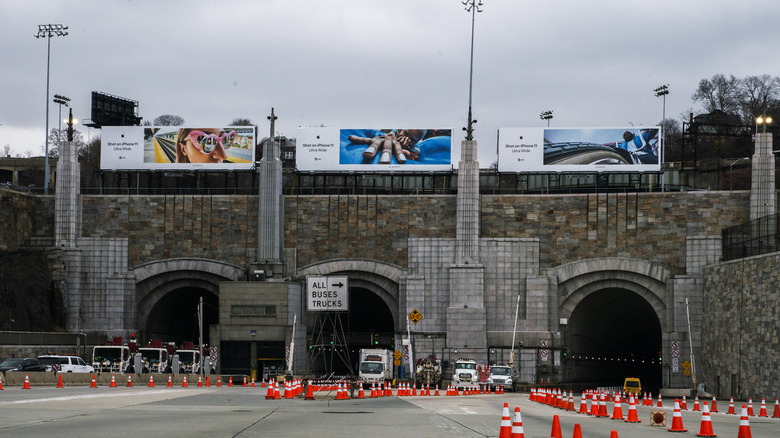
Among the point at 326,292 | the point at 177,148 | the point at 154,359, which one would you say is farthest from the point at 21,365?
the point at 177,148

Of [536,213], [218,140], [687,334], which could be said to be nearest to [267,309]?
[218,140]

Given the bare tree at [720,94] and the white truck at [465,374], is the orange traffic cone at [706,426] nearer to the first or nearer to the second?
the white truck at [465,374]

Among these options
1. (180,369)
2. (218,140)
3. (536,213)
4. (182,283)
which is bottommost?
(180,369)

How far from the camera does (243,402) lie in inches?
1587

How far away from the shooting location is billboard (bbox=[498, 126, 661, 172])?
7950 cm

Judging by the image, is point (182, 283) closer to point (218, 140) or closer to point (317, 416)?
point (218, 140)

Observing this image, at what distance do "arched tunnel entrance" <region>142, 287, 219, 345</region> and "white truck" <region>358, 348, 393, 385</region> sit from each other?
17.2 metres

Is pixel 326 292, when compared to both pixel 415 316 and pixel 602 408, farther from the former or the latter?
pixel 602 408

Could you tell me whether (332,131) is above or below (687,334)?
above

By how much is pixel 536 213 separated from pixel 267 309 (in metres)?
20.0

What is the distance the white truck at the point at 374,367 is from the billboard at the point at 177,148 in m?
18.4

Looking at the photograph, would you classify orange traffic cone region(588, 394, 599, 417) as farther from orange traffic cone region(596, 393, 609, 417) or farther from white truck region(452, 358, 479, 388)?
white truck region(452, 358, 479, 388)

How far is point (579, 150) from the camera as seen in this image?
79812 millimetres

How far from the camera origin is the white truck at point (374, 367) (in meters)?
69.1
